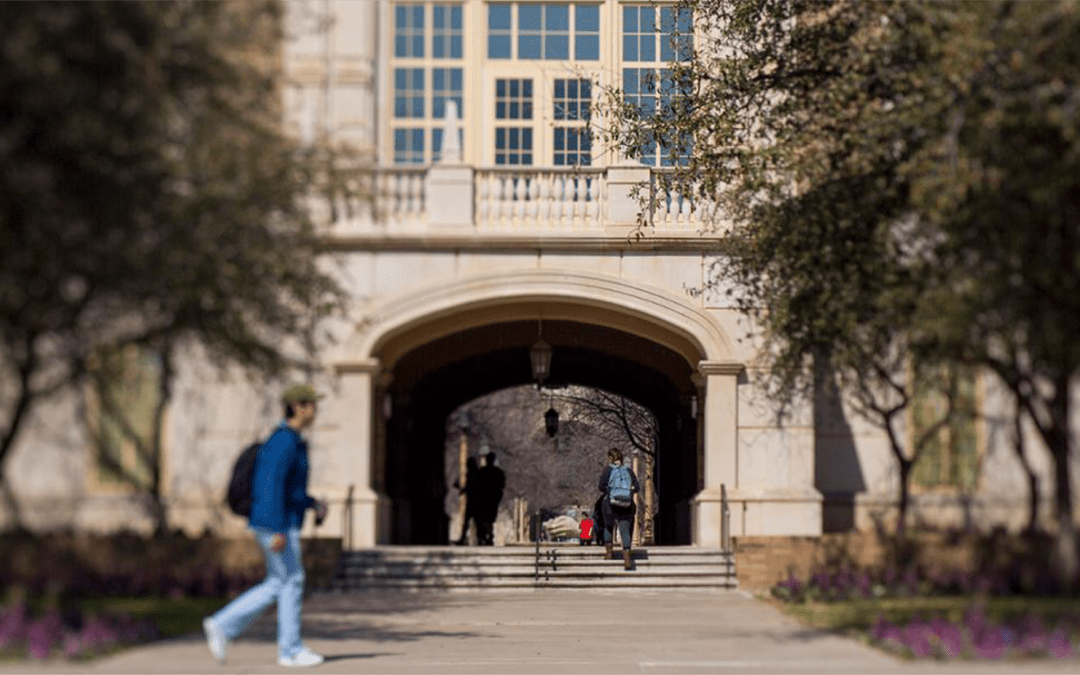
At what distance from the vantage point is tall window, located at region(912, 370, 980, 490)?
9.09m

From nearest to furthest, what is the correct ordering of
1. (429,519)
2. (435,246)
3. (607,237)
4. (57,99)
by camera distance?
(57,99), (435,246), (607,237), (429,519)

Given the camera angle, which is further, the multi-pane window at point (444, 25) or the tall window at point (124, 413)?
the multi-pane window at point (444, 25)

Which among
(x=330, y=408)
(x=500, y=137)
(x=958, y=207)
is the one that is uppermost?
(x=500, y=137)

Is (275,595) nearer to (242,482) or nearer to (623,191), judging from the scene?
(242,482)

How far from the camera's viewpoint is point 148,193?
7676 mm

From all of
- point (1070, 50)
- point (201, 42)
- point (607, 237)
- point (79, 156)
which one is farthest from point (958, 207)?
point (607, 237)

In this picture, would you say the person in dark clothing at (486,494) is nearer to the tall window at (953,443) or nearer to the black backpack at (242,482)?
the tall window at (953,443)

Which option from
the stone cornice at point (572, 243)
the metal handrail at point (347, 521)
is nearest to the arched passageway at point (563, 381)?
the stone cornice at point (572, 243)

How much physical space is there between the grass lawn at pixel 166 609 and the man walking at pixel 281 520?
0.07 metres

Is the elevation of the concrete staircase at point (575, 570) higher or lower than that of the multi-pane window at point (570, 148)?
lower

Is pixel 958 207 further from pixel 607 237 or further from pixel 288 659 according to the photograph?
pixel 607 237

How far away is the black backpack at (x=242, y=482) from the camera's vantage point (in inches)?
347

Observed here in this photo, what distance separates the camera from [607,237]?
21094mm

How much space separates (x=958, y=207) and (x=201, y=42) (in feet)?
14.8
